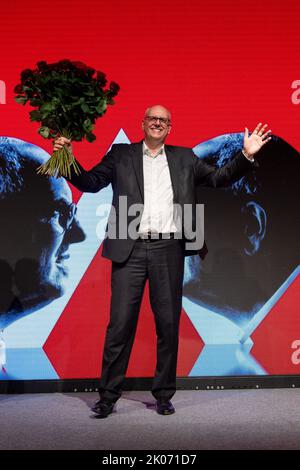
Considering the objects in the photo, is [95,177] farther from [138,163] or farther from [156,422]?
[156,422]

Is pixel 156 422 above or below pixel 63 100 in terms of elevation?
below

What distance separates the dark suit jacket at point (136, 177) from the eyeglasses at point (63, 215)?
629 millimetres

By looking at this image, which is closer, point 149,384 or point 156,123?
Answer: point 156,123

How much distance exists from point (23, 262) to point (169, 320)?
3.66ft

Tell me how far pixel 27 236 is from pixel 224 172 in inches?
53.7

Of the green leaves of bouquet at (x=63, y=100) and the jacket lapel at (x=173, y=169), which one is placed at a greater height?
the green leaves of bouquet at (x=63, y=100)

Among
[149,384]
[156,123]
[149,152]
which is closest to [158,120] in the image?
[156,123]

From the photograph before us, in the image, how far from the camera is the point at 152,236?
305 cm

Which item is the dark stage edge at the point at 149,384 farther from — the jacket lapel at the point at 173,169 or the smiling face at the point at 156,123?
the smiling face at the point at 156,123

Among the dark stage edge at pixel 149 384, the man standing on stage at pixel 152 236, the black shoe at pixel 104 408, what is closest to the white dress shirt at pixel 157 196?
the man standing on stage at pixel 152 236

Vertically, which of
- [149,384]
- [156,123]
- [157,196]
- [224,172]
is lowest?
[149,384]

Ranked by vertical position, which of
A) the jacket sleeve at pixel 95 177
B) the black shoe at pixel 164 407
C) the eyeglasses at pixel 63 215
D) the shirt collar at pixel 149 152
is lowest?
the black shoe at pixel 164 407

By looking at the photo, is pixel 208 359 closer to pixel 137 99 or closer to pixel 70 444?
pixel 70 444

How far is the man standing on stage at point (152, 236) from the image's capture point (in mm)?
3033
